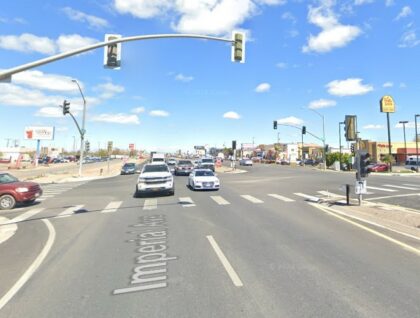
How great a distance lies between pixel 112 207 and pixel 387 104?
50.5 meters

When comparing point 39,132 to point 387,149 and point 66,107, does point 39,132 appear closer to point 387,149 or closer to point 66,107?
point 66,107

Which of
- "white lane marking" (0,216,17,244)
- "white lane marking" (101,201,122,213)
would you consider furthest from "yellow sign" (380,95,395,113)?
"white lane marking" (0,216,17,244)

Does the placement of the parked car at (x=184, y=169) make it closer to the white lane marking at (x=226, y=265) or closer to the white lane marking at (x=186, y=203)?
the white lane marking at (x=186, y=203)

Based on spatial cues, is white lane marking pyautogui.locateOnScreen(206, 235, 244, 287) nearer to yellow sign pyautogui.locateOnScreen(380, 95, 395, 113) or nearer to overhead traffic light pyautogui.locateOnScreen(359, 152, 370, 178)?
overhead traffic light pyautogui.locateOnScreen(359, 152, 370, 178)

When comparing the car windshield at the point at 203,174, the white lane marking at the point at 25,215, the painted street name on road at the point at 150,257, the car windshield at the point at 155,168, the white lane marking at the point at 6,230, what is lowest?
the white lane marking at the point at 25,215

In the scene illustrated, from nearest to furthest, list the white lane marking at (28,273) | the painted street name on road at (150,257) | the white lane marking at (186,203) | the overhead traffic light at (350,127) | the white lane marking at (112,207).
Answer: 1. the white lane marking at (28,273)
2. the painted street name on road at (150,257)
3. the white lane marking at (112,207)
4. the white lane marking at (186,203)
5. the overhead traffic light at (350,127)

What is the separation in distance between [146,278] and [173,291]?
2.74 feet

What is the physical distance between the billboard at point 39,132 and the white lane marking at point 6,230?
82.8m

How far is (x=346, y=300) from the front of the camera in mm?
4836

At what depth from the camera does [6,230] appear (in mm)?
10812

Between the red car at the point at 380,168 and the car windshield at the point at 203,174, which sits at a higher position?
the car windshield at the point at 203,174

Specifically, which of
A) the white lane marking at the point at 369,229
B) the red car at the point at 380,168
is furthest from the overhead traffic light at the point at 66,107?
the red car at the point at 380,168

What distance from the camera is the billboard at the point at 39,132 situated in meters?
87.8

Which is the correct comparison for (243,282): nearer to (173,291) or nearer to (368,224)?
(173,291)
